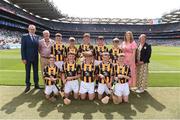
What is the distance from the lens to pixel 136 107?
6.93m

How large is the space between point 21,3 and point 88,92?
5740cm

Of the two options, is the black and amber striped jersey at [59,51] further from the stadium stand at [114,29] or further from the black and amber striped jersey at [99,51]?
the stadium stand at [114,29]

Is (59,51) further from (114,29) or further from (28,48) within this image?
(114,29)

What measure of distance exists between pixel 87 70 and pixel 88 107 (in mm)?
1177

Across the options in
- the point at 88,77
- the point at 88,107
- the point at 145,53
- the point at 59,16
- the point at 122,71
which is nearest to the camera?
the point at 88,107

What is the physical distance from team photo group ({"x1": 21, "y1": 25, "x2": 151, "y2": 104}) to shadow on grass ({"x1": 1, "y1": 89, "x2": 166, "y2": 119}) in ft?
0.74

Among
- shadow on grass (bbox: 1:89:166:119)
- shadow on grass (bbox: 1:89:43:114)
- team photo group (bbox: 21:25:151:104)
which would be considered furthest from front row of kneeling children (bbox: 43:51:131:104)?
shadow on grass (bbox: 1:89:43:114)

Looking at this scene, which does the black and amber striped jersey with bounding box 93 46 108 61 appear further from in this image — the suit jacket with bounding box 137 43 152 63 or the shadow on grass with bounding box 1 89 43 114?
the shadow on grass with bounding box 1 89 43 114

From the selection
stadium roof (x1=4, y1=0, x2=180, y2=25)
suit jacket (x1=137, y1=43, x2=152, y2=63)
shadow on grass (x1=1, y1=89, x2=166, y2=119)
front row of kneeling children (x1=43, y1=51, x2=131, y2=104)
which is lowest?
shadow on grass (x1=1, y1=89, x2=166, y2=119)

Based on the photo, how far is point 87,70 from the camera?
761 centimetres

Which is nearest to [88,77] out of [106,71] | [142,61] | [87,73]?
[87,73]

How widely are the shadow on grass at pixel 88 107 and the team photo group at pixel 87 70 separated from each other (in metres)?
0.23

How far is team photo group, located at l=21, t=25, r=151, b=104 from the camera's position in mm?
7492

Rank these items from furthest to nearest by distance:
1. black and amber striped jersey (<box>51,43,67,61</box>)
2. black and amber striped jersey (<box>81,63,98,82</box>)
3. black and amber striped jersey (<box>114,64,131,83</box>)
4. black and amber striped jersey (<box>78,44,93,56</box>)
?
black and amber striped jersey (<box>78,44,93,56</box>) → black and amber striped jersey (<box>51,43,67,61</box>) → black and amber striped jersey (<box>81,63,98,82</box>) → black and amber striped jersey (<box>114,64,131,83</box>)
